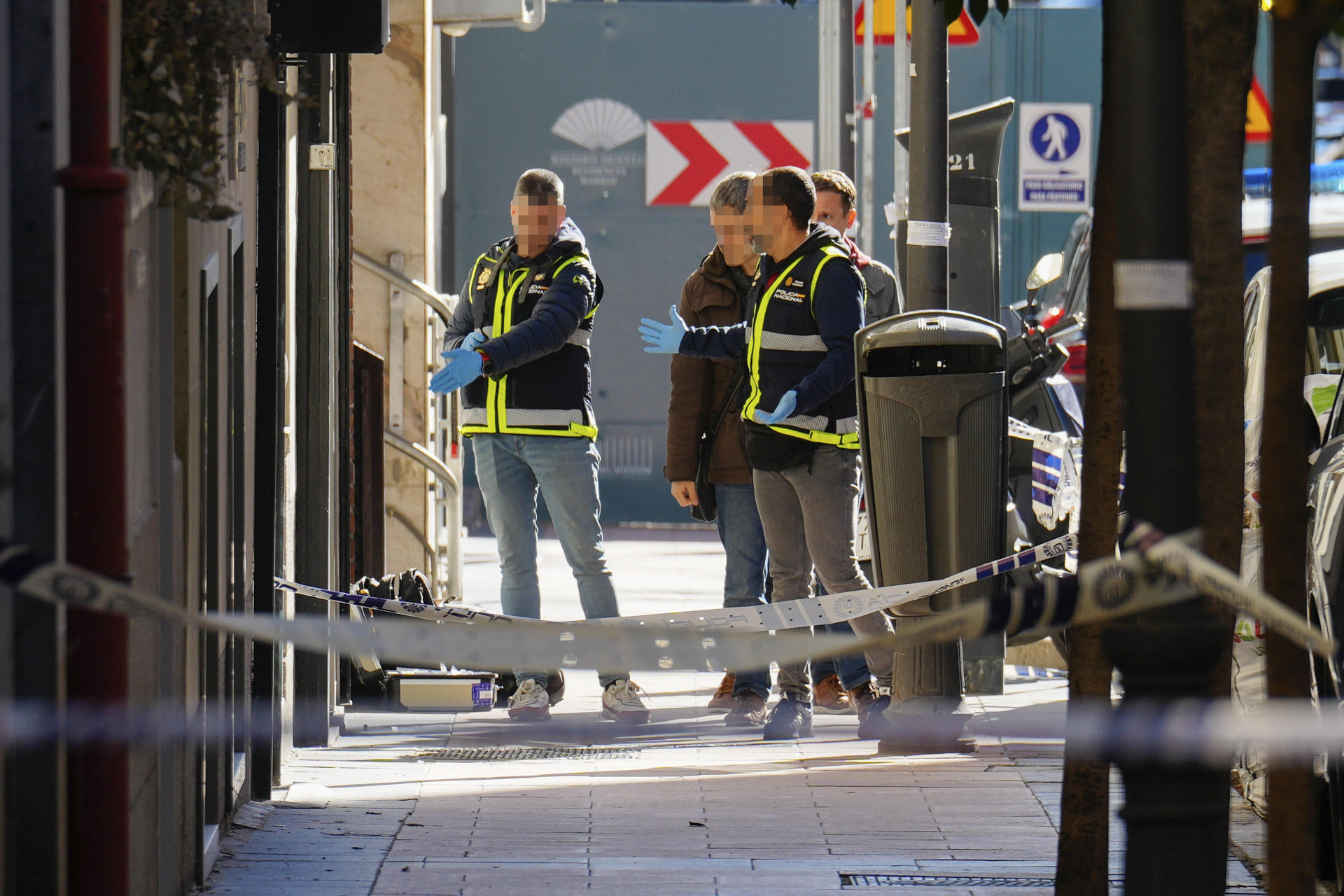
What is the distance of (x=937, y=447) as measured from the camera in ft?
19.2

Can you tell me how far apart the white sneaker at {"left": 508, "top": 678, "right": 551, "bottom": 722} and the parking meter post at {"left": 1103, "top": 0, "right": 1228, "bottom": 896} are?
436 centimetres

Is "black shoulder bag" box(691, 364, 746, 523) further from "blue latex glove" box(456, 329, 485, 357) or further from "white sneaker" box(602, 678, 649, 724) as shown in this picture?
"blue latex glove" box(456, 329, 485, 357)

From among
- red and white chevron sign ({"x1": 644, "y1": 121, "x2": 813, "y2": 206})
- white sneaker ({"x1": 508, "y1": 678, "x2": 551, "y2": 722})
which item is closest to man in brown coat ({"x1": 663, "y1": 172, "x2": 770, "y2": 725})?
white sneaker ({"x1": 508, "y1": 678, "x2": 551, "y2": 722})

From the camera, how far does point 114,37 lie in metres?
3.28

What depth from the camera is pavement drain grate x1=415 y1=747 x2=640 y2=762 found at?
6.15m

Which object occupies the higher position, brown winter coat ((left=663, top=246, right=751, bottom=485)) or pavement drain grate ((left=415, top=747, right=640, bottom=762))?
brown winter coat ((left=663, top=246, right=751, bottom=485))

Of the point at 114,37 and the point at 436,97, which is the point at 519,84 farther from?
the point at 114,37

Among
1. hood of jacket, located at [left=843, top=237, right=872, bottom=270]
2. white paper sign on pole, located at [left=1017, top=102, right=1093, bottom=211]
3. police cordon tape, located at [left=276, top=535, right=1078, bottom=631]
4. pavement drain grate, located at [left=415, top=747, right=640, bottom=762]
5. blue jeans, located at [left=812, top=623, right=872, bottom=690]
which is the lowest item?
pavement drain grate, located at [left=415, top=747, right=640, bottom=762]

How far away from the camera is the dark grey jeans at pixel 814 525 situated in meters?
6.34

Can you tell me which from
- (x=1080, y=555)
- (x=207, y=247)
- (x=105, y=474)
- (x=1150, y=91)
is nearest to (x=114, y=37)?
(x=105, y=474)

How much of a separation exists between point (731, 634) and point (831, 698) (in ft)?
12.3

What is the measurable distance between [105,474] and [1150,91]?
1.60m

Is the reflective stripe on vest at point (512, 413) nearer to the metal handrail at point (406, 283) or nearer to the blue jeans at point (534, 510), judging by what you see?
the blue jeans at point (534, 510)

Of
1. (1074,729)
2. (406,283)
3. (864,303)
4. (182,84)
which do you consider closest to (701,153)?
(406,283)
